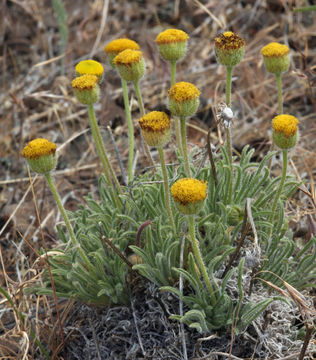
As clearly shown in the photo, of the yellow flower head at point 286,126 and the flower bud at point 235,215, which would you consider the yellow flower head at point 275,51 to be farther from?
the flower bud at point 235,215

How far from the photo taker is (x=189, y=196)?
66.6 inches

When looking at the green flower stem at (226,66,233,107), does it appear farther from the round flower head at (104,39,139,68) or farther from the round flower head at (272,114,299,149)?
the round flower head at (104,39,139,68)

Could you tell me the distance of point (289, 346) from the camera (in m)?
2.15

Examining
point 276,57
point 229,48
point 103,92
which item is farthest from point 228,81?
point 103,92

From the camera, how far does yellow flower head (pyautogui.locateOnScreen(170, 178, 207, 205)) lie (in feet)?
5.55

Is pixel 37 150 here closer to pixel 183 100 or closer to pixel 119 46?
pixel 183 100

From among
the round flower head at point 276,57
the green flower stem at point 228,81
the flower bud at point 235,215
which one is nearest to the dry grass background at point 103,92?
the flower bud at point 235,215

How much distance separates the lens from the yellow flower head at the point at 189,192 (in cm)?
169

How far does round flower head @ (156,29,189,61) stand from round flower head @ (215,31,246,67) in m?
0.21

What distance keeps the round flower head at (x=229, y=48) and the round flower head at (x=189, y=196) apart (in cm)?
68

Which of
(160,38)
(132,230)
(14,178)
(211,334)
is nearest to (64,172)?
(14,178)

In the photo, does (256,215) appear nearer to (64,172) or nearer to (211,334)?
(211,334)

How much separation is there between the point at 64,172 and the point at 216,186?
1.68 m

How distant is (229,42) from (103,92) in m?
2.12
